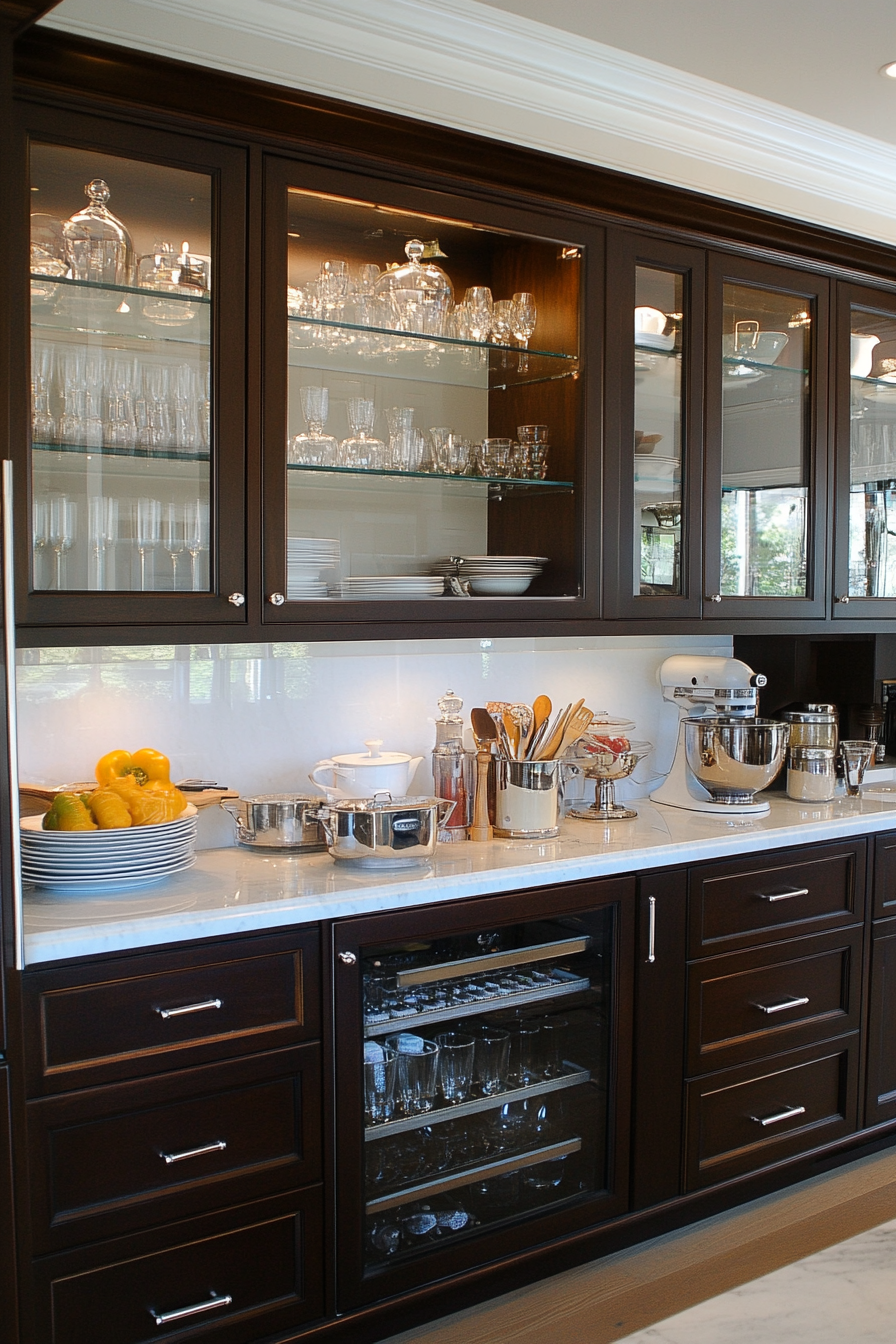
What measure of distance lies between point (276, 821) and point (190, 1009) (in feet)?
1.72

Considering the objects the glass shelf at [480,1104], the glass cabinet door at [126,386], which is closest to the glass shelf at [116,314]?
the glass cabinet door at [126,386]

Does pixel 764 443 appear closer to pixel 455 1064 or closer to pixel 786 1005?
pixel 786 1005

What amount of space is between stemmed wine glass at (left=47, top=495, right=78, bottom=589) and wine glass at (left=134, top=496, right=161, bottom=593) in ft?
0.42

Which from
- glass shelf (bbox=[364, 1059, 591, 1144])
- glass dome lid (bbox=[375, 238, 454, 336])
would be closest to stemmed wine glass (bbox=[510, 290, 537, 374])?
glass dome lid (bbox=[375, 238, 454, 336])

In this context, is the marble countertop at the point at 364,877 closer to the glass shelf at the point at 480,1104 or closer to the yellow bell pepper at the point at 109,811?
the yellow bell pepper at the point at 109,811

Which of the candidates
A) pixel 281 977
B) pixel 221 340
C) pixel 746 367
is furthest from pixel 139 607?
pixel 746 367

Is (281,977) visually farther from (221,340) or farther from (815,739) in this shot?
(815,739)

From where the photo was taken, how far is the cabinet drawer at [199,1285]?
188 cm

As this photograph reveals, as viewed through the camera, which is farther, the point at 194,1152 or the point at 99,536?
the point at 99,536

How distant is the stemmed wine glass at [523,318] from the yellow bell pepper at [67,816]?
1.43 metres

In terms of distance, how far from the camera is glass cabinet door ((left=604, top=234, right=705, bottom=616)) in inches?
107

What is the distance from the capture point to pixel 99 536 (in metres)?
2.08

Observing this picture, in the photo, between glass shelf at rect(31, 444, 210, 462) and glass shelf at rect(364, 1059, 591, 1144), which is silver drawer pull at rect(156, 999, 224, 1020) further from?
glass shelf at rect(31, 444, 210, 462)

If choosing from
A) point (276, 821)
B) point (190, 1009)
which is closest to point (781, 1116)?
point (276, 821)
